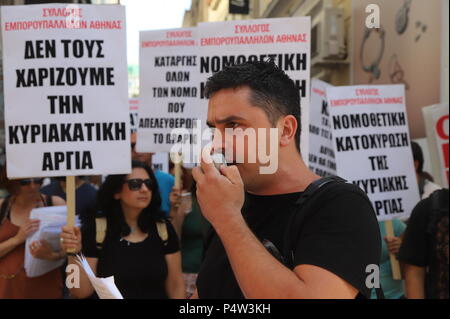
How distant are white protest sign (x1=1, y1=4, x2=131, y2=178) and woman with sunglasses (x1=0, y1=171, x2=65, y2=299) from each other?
0.27m

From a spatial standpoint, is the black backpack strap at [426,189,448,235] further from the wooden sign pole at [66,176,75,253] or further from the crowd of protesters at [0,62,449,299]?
the wooden sign pole at [66,176,75,253]

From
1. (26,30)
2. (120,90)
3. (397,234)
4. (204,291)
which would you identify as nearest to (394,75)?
(397,234)

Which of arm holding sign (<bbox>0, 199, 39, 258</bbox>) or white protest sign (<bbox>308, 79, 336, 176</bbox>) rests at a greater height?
white protest sign (<bbox>308, 79, 336, 176</bbox>)

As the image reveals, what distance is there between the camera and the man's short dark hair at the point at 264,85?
130cm

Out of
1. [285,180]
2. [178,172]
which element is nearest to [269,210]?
[285,180]

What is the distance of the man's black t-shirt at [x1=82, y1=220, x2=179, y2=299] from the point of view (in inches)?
88.2

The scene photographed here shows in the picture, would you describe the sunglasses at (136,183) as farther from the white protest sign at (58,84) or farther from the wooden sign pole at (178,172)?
the wooden sign pole at (178,172)

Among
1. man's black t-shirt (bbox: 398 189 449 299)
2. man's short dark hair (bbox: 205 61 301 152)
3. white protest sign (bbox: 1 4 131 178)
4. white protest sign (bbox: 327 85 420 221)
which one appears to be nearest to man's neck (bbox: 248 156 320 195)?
man's short dark hair (bbox: 205 61 301 152)

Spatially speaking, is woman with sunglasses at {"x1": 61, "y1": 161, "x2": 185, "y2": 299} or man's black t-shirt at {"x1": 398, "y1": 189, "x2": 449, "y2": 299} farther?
man's black t-shirt at {"x1": 398, "y1": 189, "x2": 449, "y2": 299}

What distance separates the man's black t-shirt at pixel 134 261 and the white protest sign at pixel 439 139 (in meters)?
1.39

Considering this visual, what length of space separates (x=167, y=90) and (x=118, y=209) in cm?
133

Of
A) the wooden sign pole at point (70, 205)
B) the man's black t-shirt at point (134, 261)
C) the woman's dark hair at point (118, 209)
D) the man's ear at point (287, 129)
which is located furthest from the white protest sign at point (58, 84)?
the man's ear at point (287, 129)

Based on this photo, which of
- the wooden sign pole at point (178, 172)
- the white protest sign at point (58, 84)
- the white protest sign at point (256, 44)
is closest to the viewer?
the white protest sign at point (256, 44)

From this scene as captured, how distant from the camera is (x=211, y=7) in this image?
2531 mm
